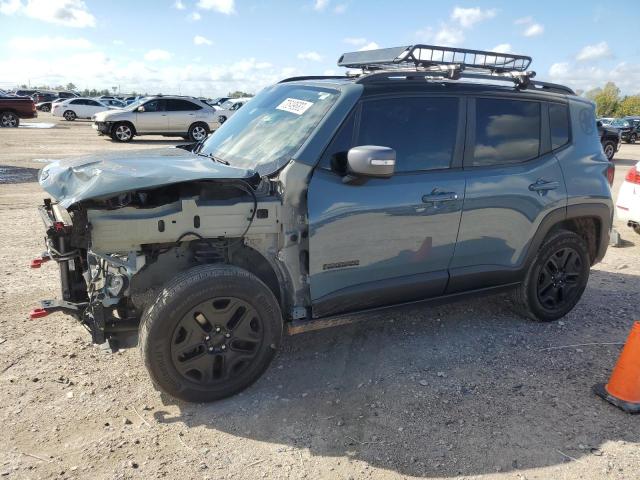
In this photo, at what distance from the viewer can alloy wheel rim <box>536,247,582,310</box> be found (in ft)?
14.8

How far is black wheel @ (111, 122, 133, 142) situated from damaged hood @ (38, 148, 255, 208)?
16903mm

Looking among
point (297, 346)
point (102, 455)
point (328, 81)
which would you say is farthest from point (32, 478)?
point (328, 81)

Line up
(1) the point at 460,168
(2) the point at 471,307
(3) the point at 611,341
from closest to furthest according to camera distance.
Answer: (1) the point at 460,168 < (3) the point at 611,341 < (2) the point at 471,307

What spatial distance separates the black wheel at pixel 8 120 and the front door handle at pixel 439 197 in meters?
24.6

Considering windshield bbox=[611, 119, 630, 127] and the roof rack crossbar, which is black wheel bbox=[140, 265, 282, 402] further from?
windshield bbox=[611, 119, 630, 127]

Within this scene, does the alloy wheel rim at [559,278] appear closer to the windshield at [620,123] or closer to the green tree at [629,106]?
the windshield at [620,123]

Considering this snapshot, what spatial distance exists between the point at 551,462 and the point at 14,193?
9.53 metres

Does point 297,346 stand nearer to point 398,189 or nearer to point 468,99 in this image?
point 398,189

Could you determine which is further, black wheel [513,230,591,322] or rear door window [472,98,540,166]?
black wheel [513,230,591,322]

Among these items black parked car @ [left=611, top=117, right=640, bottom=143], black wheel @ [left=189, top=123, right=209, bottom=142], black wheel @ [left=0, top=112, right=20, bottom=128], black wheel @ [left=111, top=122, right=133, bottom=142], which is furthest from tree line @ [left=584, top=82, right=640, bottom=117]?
black wheel @ [left=0, top=112, right=20, bottom=128]

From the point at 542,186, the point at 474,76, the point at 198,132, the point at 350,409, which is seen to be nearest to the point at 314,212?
the point at 350,409

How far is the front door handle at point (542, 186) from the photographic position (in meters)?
4.11

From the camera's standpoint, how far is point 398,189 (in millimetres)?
3523

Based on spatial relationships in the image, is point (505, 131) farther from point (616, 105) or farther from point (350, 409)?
point (616, 105)
